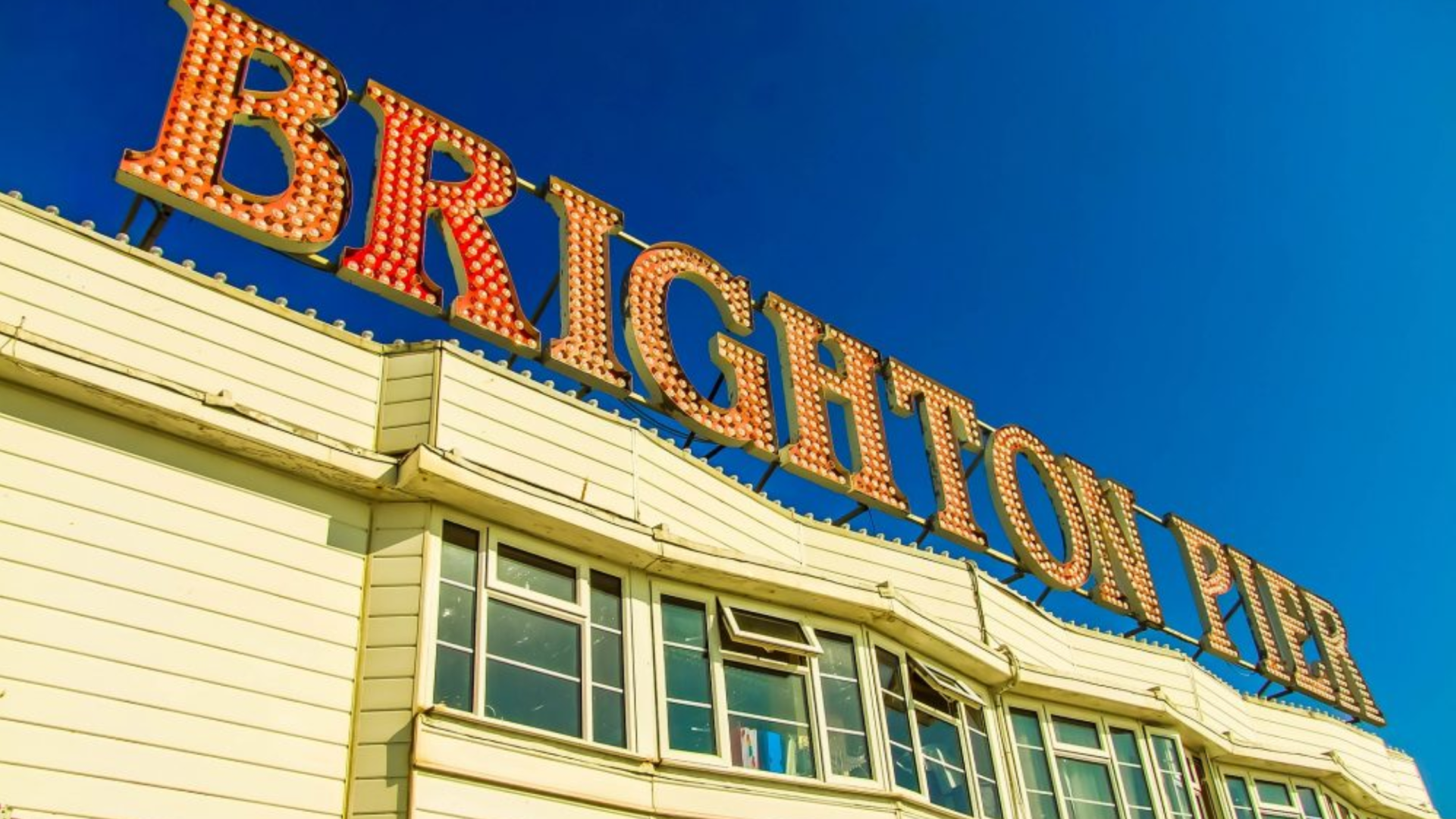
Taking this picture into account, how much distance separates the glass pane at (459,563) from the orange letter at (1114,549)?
1366 centimetres

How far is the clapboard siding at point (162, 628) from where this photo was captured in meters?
9.31

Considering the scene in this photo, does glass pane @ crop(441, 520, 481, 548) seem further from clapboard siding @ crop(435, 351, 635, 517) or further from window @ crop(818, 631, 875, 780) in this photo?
window @ crop(818, 631, 875, 780)

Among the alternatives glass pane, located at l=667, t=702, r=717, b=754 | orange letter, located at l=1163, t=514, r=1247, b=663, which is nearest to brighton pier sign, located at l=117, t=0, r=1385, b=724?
orange letter, located at l=1163, t=514, r=1247, b=663

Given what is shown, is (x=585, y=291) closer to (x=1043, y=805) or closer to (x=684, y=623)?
(x=684, y=623)

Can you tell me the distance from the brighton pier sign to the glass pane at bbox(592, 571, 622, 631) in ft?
11.9

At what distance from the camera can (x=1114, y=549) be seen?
78.6ft

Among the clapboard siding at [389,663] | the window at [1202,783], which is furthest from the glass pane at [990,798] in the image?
the clapboard siding at [389,663]

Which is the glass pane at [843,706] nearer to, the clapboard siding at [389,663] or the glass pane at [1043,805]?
the glass pane at [1043,805]

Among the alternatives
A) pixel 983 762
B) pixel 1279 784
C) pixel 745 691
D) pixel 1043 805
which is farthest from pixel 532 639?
pixel 1279 784

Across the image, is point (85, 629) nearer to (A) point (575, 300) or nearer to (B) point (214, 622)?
(B) point (214, 622)

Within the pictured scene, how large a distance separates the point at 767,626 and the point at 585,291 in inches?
206

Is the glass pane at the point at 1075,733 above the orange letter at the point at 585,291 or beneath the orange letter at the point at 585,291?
beneath

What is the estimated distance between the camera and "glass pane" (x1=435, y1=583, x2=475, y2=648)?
1139cm

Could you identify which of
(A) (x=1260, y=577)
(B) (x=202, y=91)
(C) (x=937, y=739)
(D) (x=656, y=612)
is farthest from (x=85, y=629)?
(A) (x=1260, y=577)
